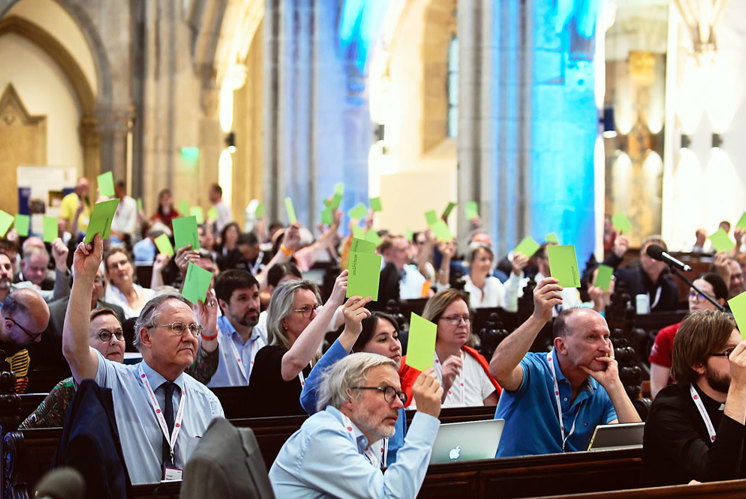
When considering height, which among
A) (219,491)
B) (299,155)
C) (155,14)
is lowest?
(219,491)

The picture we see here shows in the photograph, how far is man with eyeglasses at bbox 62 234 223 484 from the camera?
4445 millimetres

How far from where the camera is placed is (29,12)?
26094 mm

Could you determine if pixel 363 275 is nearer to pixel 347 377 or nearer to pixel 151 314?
pixel 151 314

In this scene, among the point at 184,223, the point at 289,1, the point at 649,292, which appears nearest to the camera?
the point at 184,223

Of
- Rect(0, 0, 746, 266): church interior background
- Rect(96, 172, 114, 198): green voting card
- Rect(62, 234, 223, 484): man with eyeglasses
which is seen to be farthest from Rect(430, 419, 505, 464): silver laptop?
Rect(0, 0, 746, 266): church interior background

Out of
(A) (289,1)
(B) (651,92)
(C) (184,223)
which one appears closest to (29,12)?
(A) (289,1)

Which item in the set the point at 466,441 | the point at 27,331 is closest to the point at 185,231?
the point at 27,331

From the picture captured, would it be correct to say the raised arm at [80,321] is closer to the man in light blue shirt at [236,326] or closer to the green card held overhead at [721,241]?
the man in light blue shirt at [236,326]

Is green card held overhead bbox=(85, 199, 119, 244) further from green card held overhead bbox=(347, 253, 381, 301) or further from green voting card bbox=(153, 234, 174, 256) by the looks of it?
green voting card bbox=(153, 234, 174, 256)

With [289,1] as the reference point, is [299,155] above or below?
below

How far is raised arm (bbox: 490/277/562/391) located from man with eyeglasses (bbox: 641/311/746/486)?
0.63 m

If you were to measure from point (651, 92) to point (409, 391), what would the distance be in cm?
2054

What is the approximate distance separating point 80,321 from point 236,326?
2029 millimetres

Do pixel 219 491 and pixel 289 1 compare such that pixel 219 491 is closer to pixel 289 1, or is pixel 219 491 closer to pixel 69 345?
pixel 69 345
